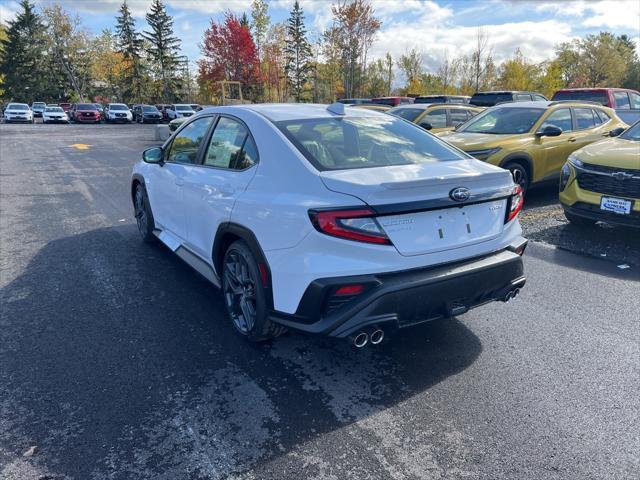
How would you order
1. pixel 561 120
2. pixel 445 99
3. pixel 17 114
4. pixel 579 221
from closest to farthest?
1. pixel 579 221
2. pixel 561 120
3. pixel 445 99
4. pixel 17 114

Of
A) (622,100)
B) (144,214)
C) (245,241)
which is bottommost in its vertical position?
(144,214)

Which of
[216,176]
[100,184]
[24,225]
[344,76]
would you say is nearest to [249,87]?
[344,76]

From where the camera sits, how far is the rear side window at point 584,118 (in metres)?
8.65

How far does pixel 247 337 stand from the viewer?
3.40 meters

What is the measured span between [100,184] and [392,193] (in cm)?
925

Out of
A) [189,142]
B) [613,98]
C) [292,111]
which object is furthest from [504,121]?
[613,98]

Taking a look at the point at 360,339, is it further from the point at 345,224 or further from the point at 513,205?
the point at 513,205

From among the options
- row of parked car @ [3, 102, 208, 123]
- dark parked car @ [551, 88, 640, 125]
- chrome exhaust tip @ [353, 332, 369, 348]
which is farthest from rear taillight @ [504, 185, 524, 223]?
row of parked car @ [3, 102, 208, 123]

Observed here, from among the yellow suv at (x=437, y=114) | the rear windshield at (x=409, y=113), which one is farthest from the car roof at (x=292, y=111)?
the rear windshield at (x=409, y=113)

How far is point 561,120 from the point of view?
8.42m

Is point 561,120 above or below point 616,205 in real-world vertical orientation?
above

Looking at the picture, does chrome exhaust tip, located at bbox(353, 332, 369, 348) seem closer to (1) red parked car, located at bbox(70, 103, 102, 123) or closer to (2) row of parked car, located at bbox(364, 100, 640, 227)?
(2) row of parked car, located at bbox(364, 100, 640, 227)

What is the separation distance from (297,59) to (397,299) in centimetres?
5470

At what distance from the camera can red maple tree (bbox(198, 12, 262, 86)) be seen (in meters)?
47.9
